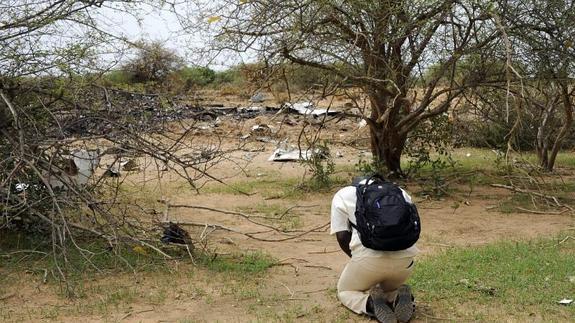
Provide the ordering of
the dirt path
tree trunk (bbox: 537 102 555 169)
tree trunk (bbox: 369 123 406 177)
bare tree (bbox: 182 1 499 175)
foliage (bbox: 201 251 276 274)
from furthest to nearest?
1. tree trunk (bbox: 537 102 555 169)
2. tree trunk (bbox: 369 123 406 177)
3. bare tree (bbox: 182 1 499 175)
4. foliage (bbox: 201 251 276 274)
5. the dirt path

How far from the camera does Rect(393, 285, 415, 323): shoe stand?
486 cm

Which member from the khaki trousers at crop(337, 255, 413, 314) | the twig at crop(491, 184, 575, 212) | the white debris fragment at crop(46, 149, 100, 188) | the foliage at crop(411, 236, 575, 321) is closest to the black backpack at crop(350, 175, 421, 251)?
the khaki trousers at crop(337, 255, 413, 314)

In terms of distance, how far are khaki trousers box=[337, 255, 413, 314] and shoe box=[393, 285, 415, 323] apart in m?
0.07

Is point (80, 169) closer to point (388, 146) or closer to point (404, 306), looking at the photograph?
point (404, 306)

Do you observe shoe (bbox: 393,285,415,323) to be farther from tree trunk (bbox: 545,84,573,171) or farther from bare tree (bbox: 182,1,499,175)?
tree trunk (bbox: 545,84,573,171)

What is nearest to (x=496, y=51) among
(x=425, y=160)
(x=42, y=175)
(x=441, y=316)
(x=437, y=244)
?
(x=425, y=160)

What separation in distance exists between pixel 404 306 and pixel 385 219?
0.69m

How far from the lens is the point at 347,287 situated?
16.6ft

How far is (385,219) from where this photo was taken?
181 inches

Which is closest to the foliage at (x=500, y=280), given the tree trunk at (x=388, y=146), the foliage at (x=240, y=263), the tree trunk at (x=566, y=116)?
the foliage at (x=240, y=263)

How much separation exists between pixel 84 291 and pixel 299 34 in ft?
15.8

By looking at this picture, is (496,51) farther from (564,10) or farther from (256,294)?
(256,294)

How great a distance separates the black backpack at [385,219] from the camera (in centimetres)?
461

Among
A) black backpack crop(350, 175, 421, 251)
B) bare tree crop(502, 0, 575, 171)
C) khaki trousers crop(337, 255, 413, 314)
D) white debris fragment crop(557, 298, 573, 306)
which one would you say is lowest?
white debris fragment crop(557, 298, 573, 306)
